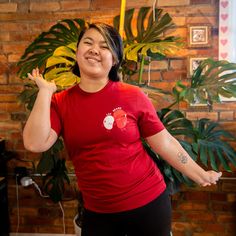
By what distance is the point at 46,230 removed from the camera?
220 cm

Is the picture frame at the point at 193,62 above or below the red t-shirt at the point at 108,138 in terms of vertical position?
above

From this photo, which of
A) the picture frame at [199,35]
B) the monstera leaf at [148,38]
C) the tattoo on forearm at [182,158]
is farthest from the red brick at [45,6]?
the tattoo on forearm at [182,158]

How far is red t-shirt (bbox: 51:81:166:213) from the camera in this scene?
0.97 metres

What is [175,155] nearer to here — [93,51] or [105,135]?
[105,135]

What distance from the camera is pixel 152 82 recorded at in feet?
6.57

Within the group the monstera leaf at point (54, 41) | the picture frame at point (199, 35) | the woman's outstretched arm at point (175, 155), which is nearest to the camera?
the woman's outstretched arm at point (175, 155)

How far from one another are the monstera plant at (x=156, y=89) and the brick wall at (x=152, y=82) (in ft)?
0.77

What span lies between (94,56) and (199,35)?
118 centimetres

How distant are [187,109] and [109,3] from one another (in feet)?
3.07

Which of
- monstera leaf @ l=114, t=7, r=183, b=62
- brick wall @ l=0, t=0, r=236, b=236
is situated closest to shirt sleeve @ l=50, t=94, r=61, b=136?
monstera leaf @ l=114, t=7, r=183, b=62

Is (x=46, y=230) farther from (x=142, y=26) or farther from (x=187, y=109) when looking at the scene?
(x=142, y=26)

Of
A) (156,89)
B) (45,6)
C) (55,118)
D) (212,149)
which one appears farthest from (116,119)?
(45,6)

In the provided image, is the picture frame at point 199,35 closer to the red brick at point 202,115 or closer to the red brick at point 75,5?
the red brick at point 202,115

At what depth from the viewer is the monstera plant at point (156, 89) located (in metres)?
1.46
